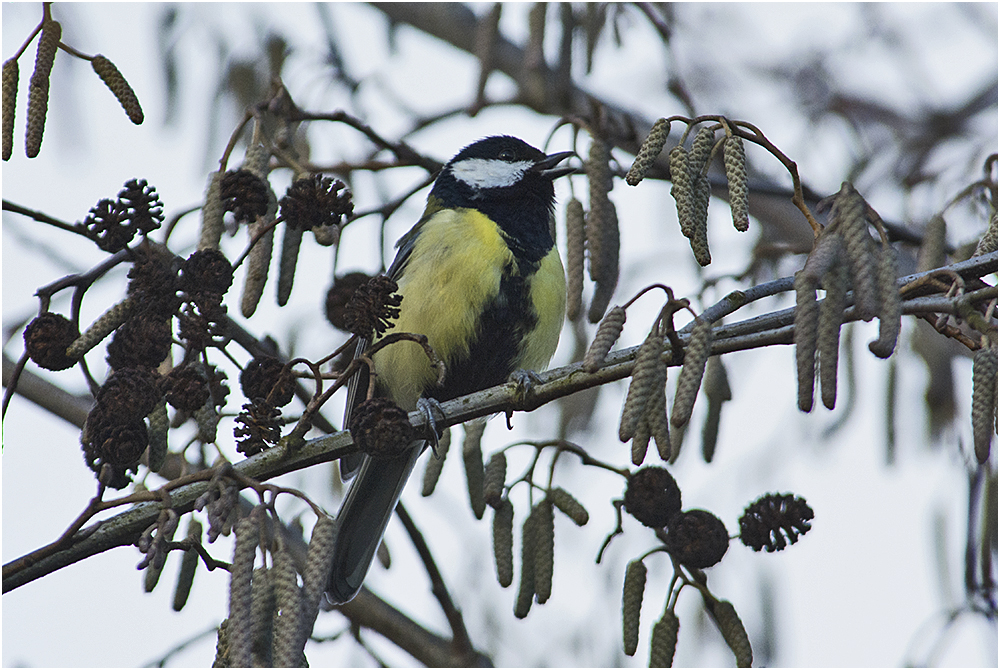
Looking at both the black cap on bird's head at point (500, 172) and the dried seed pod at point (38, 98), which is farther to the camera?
the black cap on bird's head at point (500, 172)

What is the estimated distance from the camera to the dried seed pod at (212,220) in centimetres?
175

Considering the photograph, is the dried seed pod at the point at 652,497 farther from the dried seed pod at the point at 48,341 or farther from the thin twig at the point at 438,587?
the dried seed pod at the point at 48,341

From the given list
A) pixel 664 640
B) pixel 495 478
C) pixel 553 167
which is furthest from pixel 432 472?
pixel 553 167

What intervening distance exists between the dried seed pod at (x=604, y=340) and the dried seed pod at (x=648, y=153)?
0.65ft

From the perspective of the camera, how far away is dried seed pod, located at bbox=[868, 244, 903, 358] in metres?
1.25

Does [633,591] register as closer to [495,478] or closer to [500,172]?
[495,478]

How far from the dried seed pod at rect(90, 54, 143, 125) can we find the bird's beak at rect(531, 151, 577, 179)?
154cm

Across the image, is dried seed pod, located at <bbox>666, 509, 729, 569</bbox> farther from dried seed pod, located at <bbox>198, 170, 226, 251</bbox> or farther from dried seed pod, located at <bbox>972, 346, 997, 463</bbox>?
dried seed pod, located at <bbox>198, 170, 226, 251</bbox>

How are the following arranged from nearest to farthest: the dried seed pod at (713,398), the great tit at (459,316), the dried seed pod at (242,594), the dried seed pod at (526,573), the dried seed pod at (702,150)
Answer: the dried seed pod at (242,594)
the dried seed pod at (702,150)
the dried seed pod at (526,573)
the dried seed pod at (713,398)
the great tit at (459,316)

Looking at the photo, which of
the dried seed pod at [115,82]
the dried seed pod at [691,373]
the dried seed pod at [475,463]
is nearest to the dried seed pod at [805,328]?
the dried seed pod at [691,373]

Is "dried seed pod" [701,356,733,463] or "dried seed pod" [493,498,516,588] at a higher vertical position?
"dried seed pod" [701,356,733,463]

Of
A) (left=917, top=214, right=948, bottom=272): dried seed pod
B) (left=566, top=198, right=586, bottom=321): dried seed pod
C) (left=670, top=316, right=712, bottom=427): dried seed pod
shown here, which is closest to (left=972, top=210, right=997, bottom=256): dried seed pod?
(left=917, top=214, right=948, bottom=272): dried seed pod

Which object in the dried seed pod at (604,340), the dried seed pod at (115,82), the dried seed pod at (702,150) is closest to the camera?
the dried seed pod at (604,340)

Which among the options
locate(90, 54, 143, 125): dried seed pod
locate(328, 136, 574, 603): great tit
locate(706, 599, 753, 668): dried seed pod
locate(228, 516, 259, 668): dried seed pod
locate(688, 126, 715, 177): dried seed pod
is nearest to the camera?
locate(228, 516, 259, 668): dried seed pod
